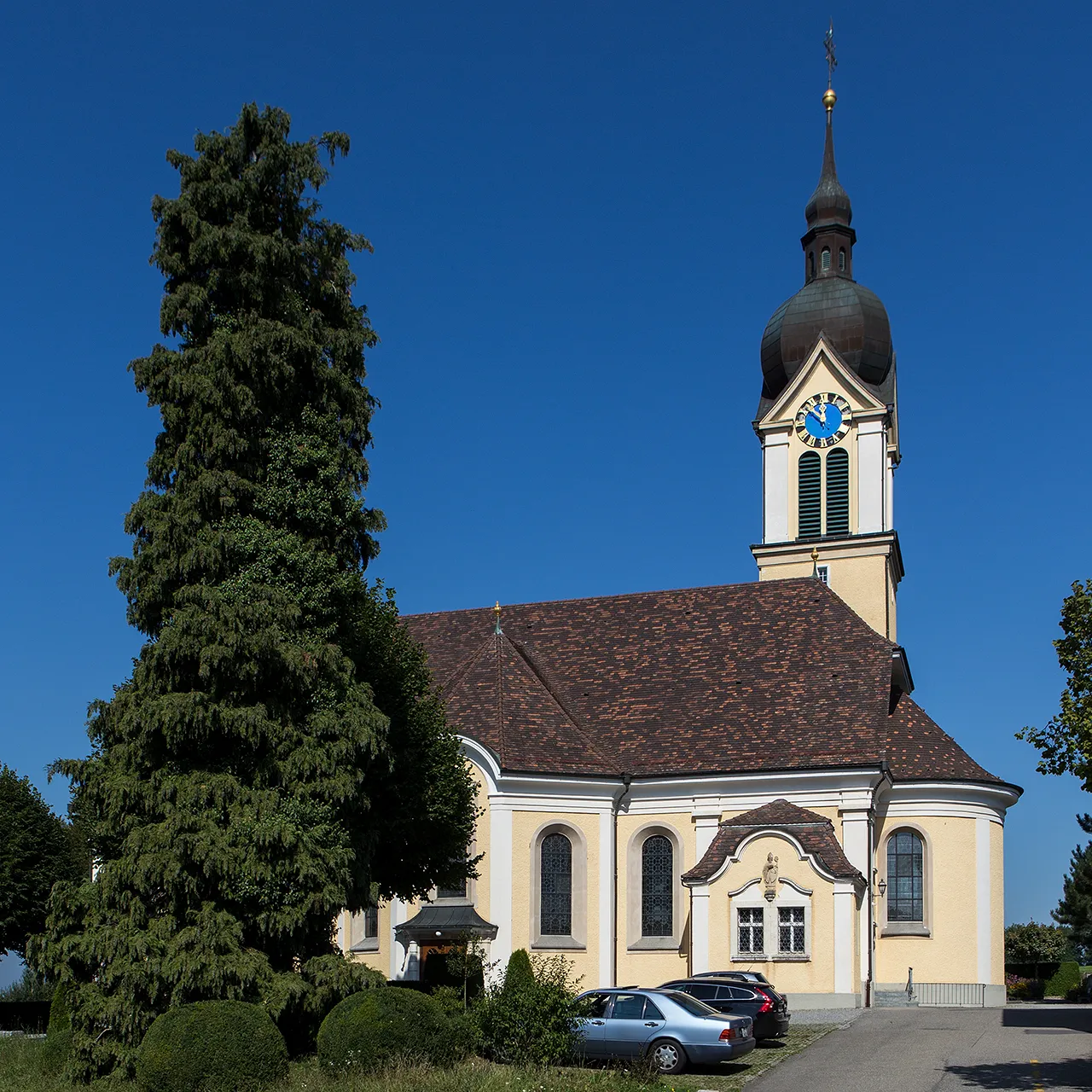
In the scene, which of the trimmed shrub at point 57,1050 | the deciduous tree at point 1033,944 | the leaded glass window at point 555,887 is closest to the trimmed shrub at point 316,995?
the trimmed shrub at point 57,1050

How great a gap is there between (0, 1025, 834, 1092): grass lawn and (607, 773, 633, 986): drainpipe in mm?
14279

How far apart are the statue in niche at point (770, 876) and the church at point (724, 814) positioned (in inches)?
1.8

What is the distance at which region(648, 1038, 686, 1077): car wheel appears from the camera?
24.8 m

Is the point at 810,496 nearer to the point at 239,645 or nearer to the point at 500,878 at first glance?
the point at 500,878

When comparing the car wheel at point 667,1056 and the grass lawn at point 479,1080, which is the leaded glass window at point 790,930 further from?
the car wheel at point 667,1056

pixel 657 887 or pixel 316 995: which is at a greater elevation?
pixel 657 887

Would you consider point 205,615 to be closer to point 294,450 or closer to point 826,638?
point 294,450

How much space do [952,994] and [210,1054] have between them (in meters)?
24.8

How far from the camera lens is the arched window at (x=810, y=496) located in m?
53.9

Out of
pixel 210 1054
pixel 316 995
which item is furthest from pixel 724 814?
pixel 210 1054

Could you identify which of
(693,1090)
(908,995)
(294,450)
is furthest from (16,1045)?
(908,995)

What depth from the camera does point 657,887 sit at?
1656 inches

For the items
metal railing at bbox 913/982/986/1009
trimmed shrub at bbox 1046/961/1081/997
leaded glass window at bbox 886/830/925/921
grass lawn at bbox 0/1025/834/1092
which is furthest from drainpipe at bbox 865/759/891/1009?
trimmed shrub at bbox 1046/961/1081/997

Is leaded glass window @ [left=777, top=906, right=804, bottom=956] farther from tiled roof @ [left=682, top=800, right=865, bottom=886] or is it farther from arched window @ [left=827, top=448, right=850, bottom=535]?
arched window @ [left=827, top=448, right=850, bottom=535]
